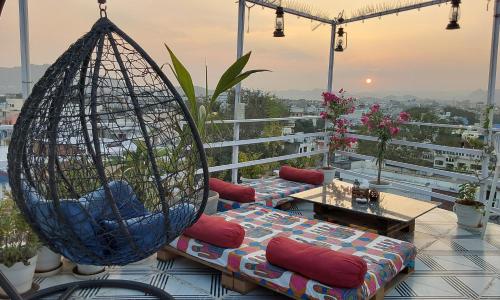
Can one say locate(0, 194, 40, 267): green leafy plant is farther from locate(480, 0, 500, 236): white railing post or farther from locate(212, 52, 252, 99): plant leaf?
locate(480, 0, 500, 236): white railing post

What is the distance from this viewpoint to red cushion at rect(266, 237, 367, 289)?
7.20 feet

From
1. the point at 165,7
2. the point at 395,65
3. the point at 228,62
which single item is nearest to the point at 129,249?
the point at 165,7

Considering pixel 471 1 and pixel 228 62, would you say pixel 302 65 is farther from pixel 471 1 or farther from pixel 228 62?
pixel 471 1

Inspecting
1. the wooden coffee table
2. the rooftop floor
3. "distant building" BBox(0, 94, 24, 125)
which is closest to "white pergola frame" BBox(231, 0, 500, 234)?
the rooftop floor

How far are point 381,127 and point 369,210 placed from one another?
5.89 feet

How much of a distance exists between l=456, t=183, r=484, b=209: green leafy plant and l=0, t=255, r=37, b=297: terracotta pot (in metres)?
4.06

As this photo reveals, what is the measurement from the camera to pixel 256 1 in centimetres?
485

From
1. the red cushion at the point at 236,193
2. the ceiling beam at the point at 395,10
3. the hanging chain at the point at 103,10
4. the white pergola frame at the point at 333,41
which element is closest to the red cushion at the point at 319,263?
the red cushion at the point at 236,193

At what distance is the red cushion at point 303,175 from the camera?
4.79 m

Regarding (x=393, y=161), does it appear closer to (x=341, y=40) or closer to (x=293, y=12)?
(x=341, y=40)

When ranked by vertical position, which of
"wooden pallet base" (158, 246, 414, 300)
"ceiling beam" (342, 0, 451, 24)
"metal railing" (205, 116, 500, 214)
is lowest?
"wooden pallet base" (158, 246, 414, 300)

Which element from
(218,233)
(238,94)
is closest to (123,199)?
(218,233)

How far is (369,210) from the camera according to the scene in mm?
3578

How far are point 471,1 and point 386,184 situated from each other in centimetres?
236
